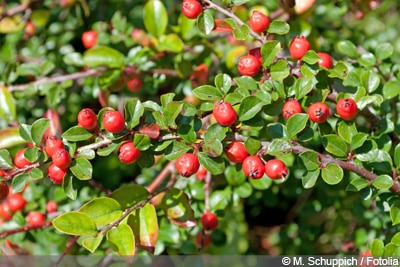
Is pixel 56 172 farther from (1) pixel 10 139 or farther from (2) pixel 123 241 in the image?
(1) pixel 10 139

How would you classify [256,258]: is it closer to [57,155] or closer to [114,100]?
[114,100]

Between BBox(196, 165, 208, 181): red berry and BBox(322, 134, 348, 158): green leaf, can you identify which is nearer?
BBox(322, 134, 348, 158): green leaf

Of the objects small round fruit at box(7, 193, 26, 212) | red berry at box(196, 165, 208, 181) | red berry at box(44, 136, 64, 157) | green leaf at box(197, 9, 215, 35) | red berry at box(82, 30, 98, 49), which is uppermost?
green leaf at box(197, 9, 215, 35)

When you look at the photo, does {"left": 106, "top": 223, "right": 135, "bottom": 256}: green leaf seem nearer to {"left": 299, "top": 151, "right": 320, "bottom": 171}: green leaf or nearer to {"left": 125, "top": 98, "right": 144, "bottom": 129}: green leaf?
{"left": 125, "top": 98, "right": 144, "bottom": 129}: green leaf

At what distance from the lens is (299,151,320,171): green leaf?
128 centimetres

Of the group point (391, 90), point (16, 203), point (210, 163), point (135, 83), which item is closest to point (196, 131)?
point (210, 163)

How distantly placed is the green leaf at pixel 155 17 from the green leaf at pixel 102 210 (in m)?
0.77

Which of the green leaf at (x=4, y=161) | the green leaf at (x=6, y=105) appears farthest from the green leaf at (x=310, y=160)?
the green leaf at (x=6, y=105)

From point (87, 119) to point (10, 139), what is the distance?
688mm

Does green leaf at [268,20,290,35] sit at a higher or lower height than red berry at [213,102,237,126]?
higher

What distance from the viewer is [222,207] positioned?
1.71 meters

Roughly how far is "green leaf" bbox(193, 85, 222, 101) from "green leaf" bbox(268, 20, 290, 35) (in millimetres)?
212

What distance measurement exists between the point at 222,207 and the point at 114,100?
69 centimetres

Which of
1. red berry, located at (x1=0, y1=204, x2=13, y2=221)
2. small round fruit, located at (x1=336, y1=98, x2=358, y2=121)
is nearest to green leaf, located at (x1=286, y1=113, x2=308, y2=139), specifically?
small round fruit, located at (x1=336, y1=98, x2=358, y2=121)
